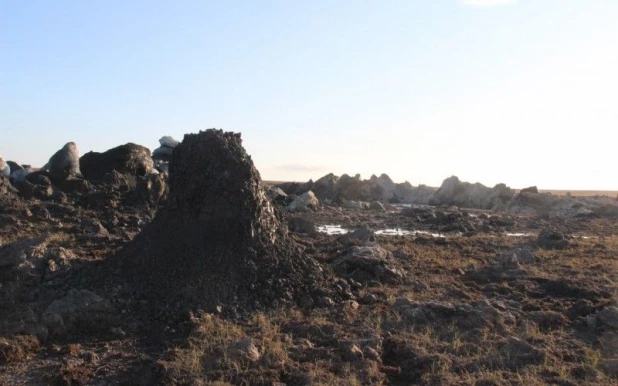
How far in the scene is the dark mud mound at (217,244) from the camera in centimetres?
788

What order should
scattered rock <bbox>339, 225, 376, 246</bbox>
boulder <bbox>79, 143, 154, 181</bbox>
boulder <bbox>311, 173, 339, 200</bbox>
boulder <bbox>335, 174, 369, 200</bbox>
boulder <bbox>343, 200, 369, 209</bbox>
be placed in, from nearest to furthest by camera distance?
scattered rock <bbox>339, 225, 376, 246</bbox> → boulder <bbox>79, 143, 154, 181</bbox> → boulder <bbox>343, 200, 369, 209</bbox> → boulder <bbox>311, 173, 339, 200</bbox> → boulder <bbox>335, 174, 369, 200</bbox>

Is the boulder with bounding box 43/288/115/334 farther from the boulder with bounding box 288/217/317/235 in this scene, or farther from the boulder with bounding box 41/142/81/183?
the boulder with bounding box 41/142/81/183

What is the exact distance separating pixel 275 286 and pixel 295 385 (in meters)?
2.59

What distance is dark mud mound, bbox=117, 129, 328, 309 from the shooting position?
25.8ft

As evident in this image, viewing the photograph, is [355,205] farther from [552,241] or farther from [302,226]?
[552,241]

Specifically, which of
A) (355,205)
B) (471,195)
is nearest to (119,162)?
(355,205)

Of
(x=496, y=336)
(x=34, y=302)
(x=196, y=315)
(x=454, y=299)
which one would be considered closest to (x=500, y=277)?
(x=454, y=299)

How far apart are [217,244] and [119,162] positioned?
533 inches

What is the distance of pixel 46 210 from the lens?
14.9 meters

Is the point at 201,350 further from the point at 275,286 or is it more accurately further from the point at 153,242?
the point at 153,242

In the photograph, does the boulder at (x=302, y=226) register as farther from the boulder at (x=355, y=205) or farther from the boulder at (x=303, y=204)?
the boulder at (x=355, y=205)

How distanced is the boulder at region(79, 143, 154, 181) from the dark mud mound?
11.7 meters

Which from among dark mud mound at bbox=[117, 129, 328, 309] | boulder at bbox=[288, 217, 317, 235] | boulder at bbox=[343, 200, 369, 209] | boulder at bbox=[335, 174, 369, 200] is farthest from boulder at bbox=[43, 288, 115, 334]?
boulder at bbox=[335, 174, 369, 200]

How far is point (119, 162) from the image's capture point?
20766 millimetres
